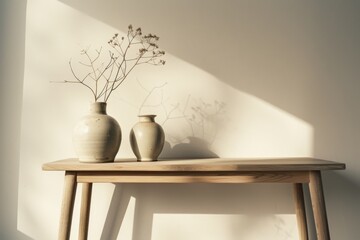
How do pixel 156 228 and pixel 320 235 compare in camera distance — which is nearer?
pixel 320 235

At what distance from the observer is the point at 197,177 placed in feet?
3.49

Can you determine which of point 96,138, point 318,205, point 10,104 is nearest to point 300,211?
point 318,205

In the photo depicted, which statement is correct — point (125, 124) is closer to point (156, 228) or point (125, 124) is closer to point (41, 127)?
point (41, 127)

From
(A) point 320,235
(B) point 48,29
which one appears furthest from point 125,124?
(A) point 320,235

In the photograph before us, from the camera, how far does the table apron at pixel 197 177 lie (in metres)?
1.05

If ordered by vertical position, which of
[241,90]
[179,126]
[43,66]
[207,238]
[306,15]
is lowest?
[207,238]

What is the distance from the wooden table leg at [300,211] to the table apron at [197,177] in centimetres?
29

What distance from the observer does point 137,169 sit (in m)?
1.04

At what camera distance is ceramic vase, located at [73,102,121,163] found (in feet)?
3.65

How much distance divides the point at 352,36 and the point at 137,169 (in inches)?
49.5

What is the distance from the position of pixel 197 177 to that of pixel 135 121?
1.73 ft

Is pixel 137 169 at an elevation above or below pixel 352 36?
below

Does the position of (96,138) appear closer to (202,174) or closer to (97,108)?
(97,108)

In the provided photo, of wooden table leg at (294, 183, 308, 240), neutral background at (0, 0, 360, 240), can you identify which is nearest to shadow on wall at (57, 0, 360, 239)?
neutral background at (0, 0, 360, 240)
